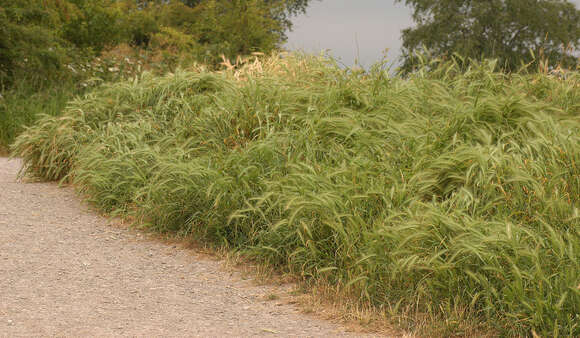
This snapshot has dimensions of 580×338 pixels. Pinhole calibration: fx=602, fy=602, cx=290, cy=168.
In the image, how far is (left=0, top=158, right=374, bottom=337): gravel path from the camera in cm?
371

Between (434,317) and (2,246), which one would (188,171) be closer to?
(2,246)

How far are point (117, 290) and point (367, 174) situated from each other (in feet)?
7.25

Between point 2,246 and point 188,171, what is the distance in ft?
5.75

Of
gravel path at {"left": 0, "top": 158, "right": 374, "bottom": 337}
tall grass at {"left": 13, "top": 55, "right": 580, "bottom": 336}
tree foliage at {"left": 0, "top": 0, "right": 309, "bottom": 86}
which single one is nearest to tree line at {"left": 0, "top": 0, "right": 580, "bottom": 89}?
tree foliage at {"left": 0, "top": 0, "right": 309, "bottom": 86}

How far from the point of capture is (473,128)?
5.75m

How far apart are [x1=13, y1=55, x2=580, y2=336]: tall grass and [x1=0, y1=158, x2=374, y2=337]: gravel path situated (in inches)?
15.0

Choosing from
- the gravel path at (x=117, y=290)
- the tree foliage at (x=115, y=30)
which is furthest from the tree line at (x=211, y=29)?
the gravel path at (x=117, y=290)

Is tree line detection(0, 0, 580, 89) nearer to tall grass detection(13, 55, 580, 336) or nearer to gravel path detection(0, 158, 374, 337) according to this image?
tall grass detection(13, 55, 580, 336)

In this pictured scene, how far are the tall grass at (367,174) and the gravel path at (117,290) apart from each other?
0.38 meters

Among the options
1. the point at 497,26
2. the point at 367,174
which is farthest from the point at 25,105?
the point at 497,26

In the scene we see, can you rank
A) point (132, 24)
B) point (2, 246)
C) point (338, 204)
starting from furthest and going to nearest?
point (132, 24) → point (2, 246) → point (338, 204)

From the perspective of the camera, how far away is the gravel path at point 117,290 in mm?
3709

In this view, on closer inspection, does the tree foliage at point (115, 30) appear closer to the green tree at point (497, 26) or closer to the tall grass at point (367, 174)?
the tall grass at point (367, 174)

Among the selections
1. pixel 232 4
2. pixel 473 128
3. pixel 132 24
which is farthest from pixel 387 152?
pixel 132 24
